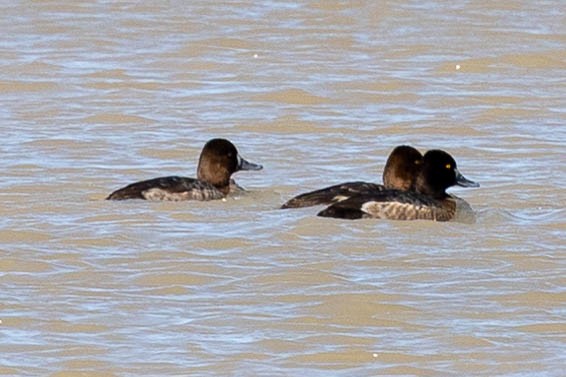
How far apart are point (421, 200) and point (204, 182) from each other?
159 centimetres

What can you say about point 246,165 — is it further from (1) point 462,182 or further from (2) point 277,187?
(1) point 462,182

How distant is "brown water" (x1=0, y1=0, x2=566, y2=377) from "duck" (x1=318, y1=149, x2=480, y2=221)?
15 centimetres

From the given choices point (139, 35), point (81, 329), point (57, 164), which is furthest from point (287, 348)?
point (139, 35)

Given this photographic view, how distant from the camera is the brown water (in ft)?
27.3

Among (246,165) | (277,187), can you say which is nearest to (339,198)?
(277,187)

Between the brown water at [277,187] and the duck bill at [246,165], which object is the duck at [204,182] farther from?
the brown water at [277,187]

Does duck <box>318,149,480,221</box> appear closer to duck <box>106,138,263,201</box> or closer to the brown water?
the brown water

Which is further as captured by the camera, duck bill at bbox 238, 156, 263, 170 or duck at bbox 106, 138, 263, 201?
duck bill at bbox 238, 156, 263, 170

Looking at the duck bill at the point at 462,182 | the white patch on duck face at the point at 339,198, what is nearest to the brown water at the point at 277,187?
the duck bill at the point at 462,182

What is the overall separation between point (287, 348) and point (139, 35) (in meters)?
12.1

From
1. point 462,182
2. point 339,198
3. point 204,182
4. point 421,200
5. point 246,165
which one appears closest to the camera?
point 339,198

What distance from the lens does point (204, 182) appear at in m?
12.9

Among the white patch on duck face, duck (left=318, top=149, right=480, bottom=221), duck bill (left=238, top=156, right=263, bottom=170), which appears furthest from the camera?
duck bill (left=238, top=156, right=263, bottom=170)

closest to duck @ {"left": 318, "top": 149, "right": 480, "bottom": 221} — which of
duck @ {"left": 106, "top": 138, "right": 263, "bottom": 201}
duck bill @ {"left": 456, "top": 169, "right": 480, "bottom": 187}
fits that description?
duck bill @ {"left": 456, "top": 169, "right": 480, "bottom": 187}
